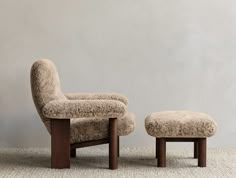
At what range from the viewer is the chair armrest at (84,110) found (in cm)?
335

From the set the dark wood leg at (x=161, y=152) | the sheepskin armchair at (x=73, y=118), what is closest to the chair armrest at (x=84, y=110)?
the sheepskin armchair at (x=73, y=118)

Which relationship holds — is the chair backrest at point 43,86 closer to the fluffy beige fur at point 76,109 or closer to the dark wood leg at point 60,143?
the fluffy beige fur at point 76,109

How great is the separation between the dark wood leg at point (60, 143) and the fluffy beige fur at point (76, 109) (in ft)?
0.20

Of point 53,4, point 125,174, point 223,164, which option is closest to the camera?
point 125,174

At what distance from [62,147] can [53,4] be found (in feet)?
4.51

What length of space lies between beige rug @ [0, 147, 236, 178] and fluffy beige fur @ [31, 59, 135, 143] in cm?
26

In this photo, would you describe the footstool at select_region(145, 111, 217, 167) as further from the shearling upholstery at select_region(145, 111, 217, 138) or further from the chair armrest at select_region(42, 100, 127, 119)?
the chair armrest at select_region(42, 100, 127, 119)

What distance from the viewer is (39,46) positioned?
4250 mm

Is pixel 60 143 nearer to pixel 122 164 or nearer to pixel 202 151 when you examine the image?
pixel 122 164

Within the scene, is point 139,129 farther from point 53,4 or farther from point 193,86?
point 53,4

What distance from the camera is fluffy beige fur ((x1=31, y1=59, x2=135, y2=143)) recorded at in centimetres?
336

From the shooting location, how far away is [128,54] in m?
4.27

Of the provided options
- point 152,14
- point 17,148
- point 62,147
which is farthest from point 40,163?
point 152,14

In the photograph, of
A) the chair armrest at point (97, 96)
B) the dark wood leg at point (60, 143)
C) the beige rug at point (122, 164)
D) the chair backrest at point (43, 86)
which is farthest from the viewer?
the chair armrest at point (97, 96)
